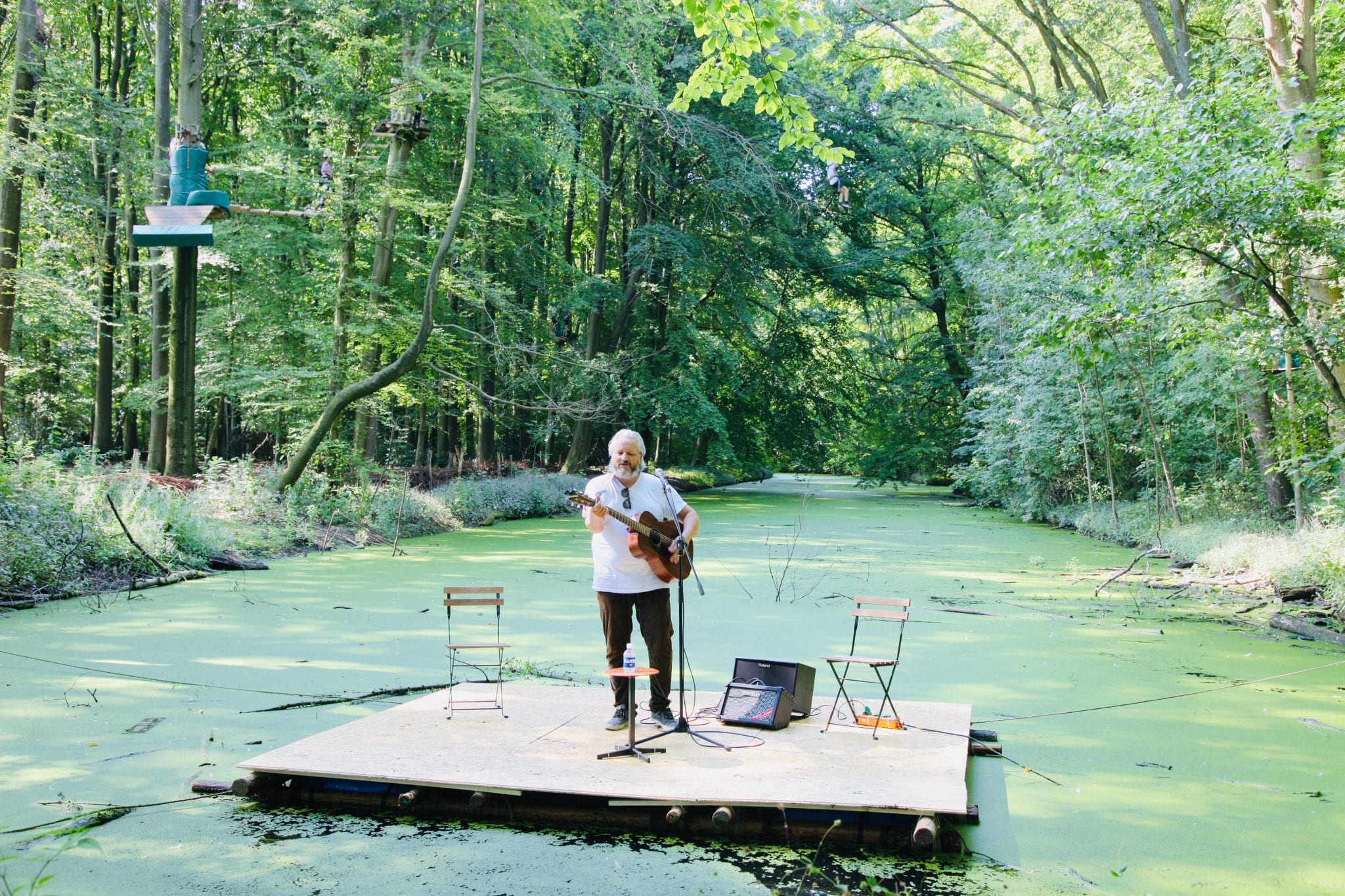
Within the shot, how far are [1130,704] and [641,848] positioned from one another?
3.16 m

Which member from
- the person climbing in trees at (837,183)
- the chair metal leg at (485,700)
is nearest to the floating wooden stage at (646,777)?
the chair metal leg at (485,700)

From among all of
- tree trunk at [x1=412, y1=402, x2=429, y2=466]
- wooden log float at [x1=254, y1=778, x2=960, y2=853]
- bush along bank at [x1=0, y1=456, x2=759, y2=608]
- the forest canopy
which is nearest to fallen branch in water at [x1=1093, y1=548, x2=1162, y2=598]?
the forest canopy

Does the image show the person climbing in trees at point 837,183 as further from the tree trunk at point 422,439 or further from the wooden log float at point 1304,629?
the wooden log float at point 1304,629

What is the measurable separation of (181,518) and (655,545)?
701 centimetres

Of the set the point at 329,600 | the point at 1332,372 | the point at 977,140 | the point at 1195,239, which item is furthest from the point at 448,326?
the point at 977,140

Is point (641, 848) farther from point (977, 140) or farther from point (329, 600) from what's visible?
point (977, 140)

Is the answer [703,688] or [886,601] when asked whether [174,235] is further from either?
[886,601]

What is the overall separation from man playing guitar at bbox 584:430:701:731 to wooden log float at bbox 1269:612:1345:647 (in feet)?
16.9

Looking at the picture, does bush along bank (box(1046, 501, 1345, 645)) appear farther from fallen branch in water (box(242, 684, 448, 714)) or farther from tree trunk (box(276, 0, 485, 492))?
tree trunk (box(276, 0, 485, 492))

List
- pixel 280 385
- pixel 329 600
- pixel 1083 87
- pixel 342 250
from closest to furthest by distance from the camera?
pixel 329 600
pixel 280 385
pixel 342 250
pixel 1083 87

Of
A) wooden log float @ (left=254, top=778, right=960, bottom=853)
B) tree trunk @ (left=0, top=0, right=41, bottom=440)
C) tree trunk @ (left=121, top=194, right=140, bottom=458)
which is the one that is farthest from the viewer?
tree trunk @ (left=121, top=194, right=140, bottom=458)

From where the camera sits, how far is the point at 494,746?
4.05m

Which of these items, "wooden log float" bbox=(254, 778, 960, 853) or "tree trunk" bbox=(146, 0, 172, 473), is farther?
"tree trunk" bbox=(146, 0, 172, 473)

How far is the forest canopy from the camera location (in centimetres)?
785
